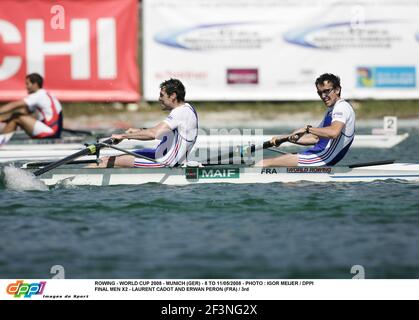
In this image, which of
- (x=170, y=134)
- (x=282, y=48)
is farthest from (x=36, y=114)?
(x=282, y=48)

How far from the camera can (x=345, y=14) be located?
22.9 m

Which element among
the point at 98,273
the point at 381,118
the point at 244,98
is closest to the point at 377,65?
the point at 381,118

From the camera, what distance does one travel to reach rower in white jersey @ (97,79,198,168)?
11.2 m

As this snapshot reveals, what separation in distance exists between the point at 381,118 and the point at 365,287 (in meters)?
17.8

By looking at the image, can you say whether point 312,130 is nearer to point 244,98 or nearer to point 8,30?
point 244,98

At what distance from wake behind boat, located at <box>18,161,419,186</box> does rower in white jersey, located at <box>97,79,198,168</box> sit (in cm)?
18

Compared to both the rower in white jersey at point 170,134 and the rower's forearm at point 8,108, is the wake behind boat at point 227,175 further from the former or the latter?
the rower's forearm at point 8,108

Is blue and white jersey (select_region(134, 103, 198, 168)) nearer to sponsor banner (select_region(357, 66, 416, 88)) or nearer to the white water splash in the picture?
the white water splash

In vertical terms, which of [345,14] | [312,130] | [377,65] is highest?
[345,14]

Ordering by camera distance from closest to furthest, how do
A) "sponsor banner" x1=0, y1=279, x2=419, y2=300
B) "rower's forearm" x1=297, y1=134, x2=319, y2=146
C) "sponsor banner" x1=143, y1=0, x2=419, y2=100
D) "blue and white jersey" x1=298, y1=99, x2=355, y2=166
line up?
"sponsor banner" x1=0, y1=279, x2=419, y2=300 < "blue and white jersey" x1=298, y1=99, x2=355, y2=166 < "rower's forearm" x1=297, y1=134, x2=319, y2=146 < "sponsor banner" x1=143, y1=0, x2=419, y2=100

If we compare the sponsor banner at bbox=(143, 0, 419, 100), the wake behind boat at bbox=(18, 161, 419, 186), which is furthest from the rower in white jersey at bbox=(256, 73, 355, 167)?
the sponsor banner at bbox=(143, 0, 419, 100)

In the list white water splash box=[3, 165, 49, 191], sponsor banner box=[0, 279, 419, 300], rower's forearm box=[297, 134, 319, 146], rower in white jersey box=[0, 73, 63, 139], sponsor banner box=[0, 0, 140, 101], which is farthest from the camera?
sponsor banner box=[0, 0, 140, 101]

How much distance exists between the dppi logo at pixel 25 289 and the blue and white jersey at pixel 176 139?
4.84 m

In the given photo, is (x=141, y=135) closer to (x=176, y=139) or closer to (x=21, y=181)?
(x=176, y=139)
